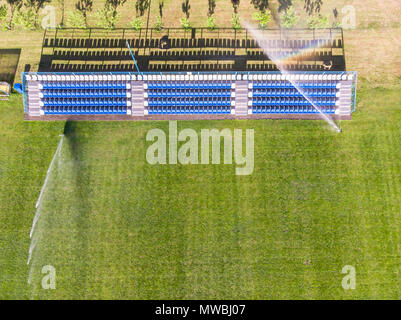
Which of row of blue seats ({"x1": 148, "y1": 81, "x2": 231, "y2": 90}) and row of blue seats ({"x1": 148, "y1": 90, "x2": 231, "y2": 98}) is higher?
row of blue seats ({"x1": 148, "y1": 81, "x2": 231, "y2": 90})

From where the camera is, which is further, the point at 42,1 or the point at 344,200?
the point at 42,1

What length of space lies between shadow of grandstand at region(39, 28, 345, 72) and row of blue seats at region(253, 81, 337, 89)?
2048 mm

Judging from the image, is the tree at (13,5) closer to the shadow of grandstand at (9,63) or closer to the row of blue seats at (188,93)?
the shadow of grandstand at (9,63)

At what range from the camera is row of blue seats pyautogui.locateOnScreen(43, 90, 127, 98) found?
2931 cm

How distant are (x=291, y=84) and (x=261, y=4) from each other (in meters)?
8.91

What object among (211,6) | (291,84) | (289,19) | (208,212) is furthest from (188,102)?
(289,19)

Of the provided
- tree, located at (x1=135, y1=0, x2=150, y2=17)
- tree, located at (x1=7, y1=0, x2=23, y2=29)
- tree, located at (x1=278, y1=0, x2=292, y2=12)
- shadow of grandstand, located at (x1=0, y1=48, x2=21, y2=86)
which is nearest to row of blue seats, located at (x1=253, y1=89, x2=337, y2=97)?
Result: tree, located at (x1=278, y1=0, x2=292, y2=12)

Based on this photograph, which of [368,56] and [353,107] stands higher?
[368,56]

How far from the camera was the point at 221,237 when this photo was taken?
28766 mm

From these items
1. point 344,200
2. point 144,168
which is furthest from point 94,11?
point 344,200

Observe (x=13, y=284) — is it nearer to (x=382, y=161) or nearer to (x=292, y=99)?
(x=292, y=99)

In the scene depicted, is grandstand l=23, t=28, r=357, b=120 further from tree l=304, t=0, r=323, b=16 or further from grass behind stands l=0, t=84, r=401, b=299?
tree l=304, t=0, r=323, b=16

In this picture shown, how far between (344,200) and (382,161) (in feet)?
16.8

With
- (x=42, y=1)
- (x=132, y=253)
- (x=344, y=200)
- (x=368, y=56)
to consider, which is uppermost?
(x=42, y=1)
